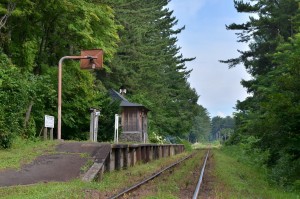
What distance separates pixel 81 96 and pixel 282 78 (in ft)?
42.3

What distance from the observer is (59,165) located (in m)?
12.6

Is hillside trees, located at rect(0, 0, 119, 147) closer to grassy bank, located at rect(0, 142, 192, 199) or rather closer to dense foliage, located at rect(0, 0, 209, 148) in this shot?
dense foliage, located at rect(0, 0, 209, 148)

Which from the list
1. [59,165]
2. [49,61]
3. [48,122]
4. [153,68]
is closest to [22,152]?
[59,165]

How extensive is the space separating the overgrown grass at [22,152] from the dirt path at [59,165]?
0.27 m

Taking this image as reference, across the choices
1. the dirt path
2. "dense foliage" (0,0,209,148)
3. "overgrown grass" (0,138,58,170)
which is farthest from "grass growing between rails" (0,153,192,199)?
"dense foliage" (0,0,209,148)

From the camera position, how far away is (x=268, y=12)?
36.1 metres

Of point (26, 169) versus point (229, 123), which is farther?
point (229, 123)

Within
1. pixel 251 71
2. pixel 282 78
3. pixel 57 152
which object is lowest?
pixel 57 152

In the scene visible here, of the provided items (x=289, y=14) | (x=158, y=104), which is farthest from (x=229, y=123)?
(x=289, y=14)

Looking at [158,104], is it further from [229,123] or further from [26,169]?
[229,123]

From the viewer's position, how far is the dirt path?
10914mm

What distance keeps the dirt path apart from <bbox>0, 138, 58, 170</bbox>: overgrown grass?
0.27 meters

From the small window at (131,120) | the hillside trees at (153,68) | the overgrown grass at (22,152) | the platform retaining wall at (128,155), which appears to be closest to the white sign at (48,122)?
the overgrown grass at (22,152)

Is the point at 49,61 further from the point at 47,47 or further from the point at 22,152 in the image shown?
the point at 22,152
